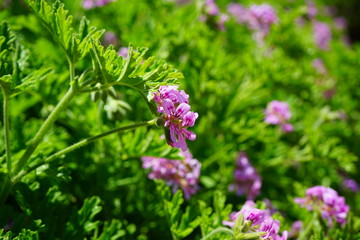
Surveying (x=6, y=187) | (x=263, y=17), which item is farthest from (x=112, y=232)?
(x=263, y=17)

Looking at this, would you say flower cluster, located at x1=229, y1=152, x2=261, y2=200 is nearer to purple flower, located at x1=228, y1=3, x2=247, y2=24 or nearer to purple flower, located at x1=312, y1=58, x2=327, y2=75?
purple flower, located at x1=228, y1=3, x2=247, y2=24

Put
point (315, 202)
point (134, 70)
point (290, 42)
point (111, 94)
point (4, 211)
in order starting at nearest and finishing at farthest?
point (134, 70) < point (4, 211) < point (111, 94) < point (315, 202) < point (290, 42)

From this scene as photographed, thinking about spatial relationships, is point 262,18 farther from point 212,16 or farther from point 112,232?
point 112,232

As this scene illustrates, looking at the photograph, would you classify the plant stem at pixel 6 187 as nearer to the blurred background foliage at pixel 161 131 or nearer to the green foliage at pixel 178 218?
the blurred background foliage at pixel 161 131

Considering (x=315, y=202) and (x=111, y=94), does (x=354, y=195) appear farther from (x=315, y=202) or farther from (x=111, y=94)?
(x=111, y=94)

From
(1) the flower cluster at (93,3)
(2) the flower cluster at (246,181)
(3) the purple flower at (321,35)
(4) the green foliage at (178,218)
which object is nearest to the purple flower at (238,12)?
(3) the purple flower at (321,35)

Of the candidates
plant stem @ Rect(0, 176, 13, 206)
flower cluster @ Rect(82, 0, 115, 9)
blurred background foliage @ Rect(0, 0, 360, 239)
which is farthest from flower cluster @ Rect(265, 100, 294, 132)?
plant stem @ Rect(0, 176, 13, 206)

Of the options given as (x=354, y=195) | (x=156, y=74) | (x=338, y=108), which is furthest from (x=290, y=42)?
(x=156, y=74)
